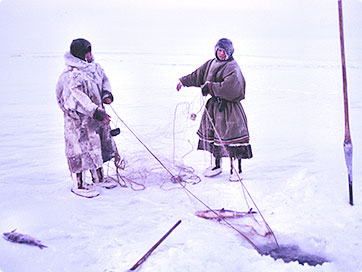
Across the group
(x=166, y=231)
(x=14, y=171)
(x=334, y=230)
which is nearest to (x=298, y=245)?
(x=334, y=230)

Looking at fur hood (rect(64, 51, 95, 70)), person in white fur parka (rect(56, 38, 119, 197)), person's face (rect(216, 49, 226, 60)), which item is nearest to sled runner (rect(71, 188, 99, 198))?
person in white fur parka (rect(56, 38, 119, 197))

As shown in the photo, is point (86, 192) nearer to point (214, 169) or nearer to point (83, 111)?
point (83, 111)

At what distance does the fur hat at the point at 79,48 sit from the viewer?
3.37 metres

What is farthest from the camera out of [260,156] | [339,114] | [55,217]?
[339,114]

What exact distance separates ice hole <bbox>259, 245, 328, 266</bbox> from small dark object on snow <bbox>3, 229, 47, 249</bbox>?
175 cm

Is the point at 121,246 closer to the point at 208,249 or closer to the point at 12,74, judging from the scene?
the point at 208,249

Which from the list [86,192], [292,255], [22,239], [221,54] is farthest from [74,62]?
[292,255]

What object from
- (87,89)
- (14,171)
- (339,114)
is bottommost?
(339,114)

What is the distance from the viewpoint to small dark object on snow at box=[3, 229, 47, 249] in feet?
8.94

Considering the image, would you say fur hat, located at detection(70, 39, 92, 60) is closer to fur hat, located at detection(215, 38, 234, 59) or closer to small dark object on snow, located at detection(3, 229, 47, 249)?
fur hat, located at detection(215, 38, 234, 59)

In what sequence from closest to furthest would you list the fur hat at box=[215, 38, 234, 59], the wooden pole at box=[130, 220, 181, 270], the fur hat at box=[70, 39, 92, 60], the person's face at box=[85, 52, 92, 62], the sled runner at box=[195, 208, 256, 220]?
1. the wooden pole at box=[130, 220, 181, 270]
2. the sled runner at box=[195, 208, 256, 220]
3. the fur hat at box=[70, 39, 92, 60]
4. the person's face at box=[85, 52, 92, 62]
5. the fur hat at box=[215, 38, 234, 59]

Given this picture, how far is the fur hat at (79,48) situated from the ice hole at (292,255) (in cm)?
243

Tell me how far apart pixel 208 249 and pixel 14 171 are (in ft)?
9.64

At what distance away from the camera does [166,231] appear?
290cm
